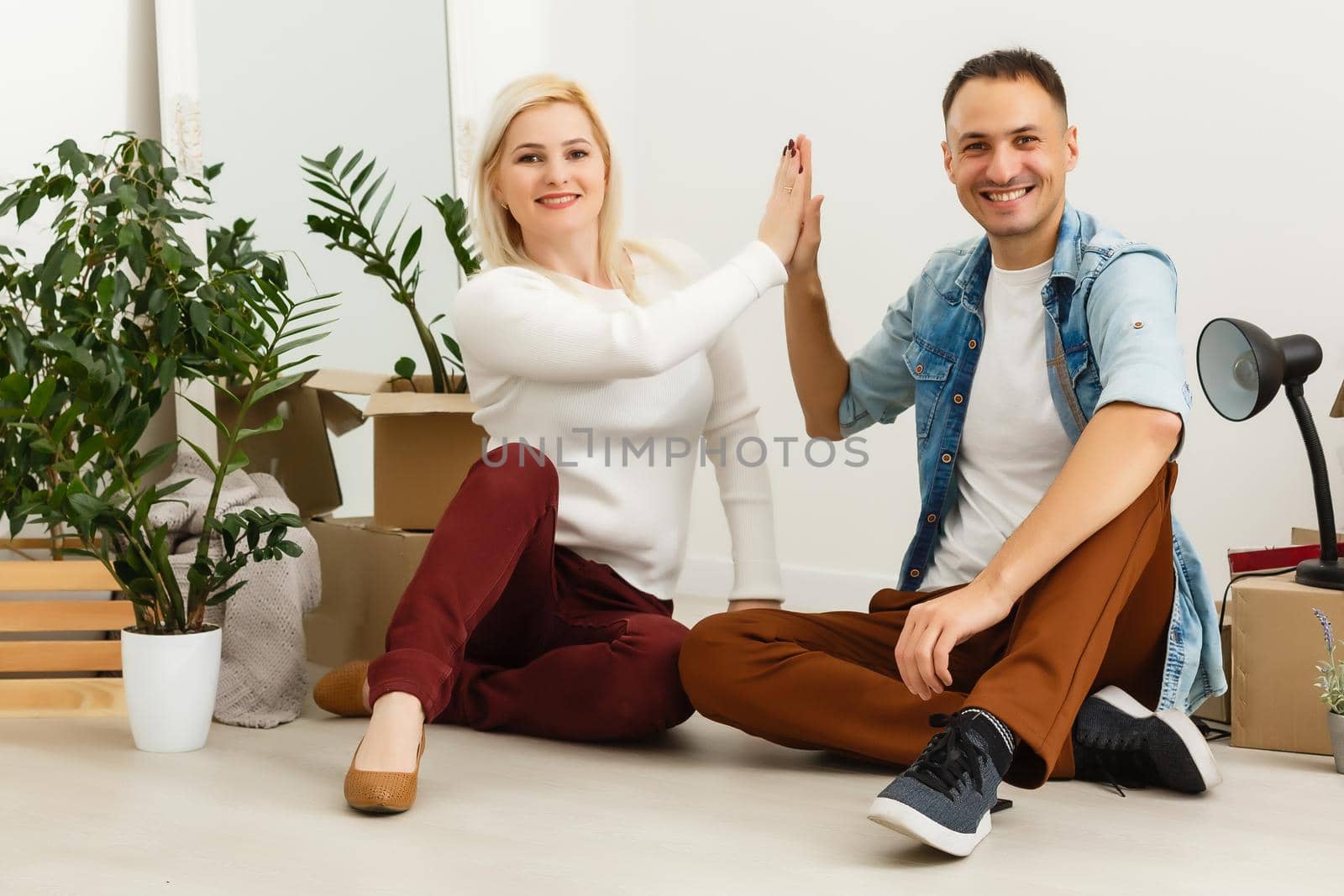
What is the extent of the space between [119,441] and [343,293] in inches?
36.0

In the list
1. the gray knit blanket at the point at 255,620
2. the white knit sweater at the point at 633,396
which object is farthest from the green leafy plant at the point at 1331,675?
the gray knit blanket at the point at 255,620

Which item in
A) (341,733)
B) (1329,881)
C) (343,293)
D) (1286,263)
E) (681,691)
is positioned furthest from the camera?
(343,293)

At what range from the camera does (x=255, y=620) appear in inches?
73.6

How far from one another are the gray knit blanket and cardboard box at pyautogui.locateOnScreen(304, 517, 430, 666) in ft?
0.50

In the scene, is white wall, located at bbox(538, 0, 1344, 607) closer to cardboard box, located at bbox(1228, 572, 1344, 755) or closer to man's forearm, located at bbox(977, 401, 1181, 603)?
cardboard box, located at bbox(1228, 572, 1344, 755)

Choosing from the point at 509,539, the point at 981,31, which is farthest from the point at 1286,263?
the point at 509,539

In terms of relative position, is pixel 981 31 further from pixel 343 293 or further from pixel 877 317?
pixel 343 293

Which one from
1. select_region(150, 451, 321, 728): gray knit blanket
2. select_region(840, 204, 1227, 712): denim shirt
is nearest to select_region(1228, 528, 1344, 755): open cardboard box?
select_region(840, 204, 1227, 712): denim shirt

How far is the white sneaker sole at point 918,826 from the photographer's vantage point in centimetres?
118

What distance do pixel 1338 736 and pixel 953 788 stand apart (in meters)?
0.69

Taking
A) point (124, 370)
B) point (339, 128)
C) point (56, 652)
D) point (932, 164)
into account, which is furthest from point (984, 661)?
point (339, 128)

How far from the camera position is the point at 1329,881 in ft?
3.92

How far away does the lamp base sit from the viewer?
1.70 metres

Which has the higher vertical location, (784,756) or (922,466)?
(922,466)
